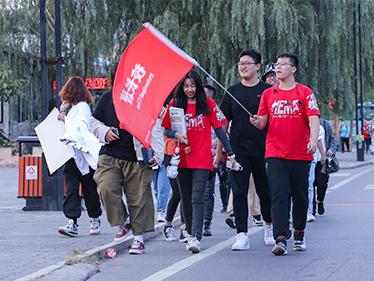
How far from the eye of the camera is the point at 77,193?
12.7m

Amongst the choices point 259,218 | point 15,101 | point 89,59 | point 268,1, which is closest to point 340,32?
point 268,1

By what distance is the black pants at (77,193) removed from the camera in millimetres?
12633

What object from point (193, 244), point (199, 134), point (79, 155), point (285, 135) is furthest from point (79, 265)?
point (79, 155)

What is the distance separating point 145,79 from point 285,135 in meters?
1.55

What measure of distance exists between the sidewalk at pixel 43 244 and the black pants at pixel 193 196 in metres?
0.89

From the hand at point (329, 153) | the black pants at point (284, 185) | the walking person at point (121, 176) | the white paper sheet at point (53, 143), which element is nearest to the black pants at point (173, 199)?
the walking person at point (121, 176)

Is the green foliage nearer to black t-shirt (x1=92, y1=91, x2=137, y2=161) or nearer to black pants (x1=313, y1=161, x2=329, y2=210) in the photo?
black pants (x1=313, y1=161, x2=329, y2=210)

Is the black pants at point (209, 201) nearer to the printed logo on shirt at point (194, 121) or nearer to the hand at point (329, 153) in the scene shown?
the printed logo on shirt at point (194, 121)

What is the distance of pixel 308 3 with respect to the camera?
31484 millimetres

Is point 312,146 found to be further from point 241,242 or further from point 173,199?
point 173,199

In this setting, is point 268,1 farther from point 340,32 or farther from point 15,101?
point 15,101

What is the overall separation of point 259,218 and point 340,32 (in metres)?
21.3

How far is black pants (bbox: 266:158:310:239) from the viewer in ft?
34.8

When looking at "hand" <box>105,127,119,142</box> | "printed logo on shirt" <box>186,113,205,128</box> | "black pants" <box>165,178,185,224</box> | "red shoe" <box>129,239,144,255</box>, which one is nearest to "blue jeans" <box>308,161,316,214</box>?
"black pants" <box>165,178,185,224</box>
